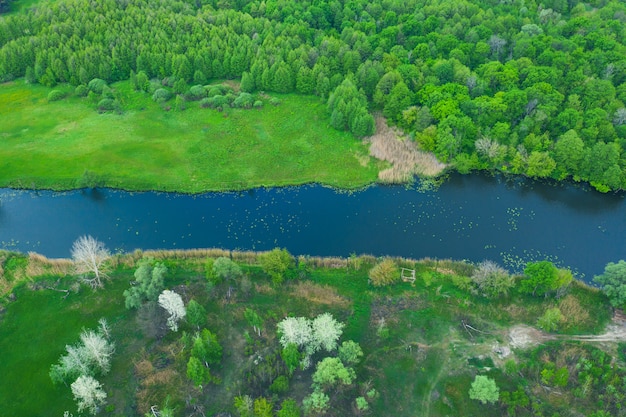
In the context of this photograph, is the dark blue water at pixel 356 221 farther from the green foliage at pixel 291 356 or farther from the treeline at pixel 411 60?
the green foliage at pixel 291 356

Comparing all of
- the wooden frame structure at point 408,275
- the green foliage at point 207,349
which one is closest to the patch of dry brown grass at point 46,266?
the green foliage at point 207,349

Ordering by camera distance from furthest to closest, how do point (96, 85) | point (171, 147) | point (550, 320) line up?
point (96, 85)
point (171, 147)
point (550, 320)

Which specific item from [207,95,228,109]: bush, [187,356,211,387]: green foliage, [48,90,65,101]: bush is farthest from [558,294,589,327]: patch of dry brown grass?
[48,90,65,101]: bush

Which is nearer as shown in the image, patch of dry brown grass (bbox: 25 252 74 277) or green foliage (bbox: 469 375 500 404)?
green foliage (bbox: 469 375 500 404)

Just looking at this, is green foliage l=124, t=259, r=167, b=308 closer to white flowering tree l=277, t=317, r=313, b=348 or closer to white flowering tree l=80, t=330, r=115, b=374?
white flowering tree l=80, t=330, r=115, b=374

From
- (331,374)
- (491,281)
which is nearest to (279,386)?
(331,374)

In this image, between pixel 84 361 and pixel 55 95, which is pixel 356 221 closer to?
pixel 84 361
